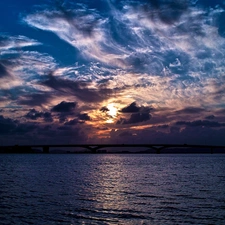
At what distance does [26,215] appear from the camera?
2219 cm

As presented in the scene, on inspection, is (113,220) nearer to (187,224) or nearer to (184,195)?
(187,224)

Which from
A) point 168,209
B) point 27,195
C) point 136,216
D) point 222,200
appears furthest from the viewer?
point 27,195

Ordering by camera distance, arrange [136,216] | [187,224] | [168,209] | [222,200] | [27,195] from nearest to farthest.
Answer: [187,224], [136,216], [168,209], [222,200], [27,195]

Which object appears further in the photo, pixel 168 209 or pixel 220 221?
pixel 168 209

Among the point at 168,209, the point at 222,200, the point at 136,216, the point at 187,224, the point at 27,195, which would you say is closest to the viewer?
the point at 187,224

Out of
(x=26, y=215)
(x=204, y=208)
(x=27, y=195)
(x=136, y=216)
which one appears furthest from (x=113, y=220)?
(x=27, y=195)

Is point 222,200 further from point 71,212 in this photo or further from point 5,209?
point 5,209

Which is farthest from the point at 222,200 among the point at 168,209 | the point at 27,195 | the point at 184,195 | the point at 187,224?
the point at 27,195

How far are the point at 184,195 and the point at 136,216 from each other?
37.5ft

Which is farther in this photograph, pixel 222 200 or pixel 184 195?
pixel 184 195

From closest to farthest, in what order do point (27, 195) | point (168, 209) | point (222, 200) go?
1. point (168, 209)
2. point (222, 200)
3. point (27, 195)

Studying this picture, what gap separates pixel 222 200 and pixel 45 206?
53.7 ft

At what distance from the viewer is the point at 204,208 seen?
24.7 m

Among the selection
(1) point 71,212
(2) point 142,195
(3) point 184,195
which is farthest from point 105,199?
(3) point 184,195
